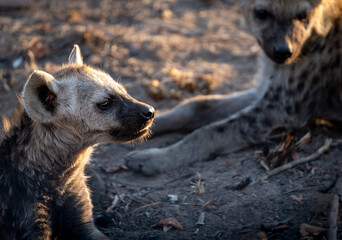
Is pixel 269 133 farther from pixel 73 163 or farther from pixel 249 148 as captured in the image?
pixel 73 163

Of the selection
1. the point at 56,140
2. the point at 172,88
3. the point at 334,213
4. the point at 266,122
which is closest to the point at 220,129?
the point at 266,122

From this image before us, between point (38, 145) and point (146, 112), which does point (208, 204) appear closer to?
point (146, 112)

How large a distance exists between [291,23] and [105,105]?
146cm

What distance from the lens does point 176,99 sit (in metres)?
3.96

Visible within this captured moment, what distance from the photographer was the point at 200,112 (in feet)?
11.8

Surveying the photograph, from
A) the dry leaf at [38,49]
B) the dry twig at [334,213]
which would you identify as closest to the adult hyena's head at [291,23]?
the dry twig at [334,213]

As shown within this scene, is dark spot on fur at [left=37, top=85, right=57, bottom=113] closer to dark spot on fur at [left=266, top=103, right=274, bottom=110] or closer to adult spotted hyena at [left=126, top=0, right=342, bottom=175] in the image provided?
adult spotted hyena at [left=126, top=0, right=342, bottom=175]

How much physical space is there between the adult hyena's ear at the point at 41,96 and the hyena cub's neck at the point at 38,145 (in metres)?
0.09

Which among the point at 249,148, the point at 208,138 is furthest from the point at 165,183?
the point at 249,148

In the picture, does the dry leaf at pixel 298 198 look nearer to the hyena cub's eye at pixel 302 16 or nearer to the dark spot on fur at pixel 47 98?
the hyena cub's eye at pixel 302 16

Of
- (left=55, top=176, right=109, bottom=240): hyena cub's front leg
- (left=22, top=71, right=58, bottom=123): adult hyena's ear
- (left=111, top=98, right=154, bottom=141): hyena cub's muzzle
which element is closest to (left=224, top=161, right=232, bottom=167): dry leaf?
(left=111, top=98, right=154, bottom=141): hyena cub's muzzle

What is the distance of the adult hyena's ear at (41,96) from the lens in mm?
2002

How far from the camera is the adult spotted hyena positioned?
296 centimetres

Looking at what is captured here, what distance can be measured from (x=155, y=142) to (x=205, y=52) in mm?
1669
